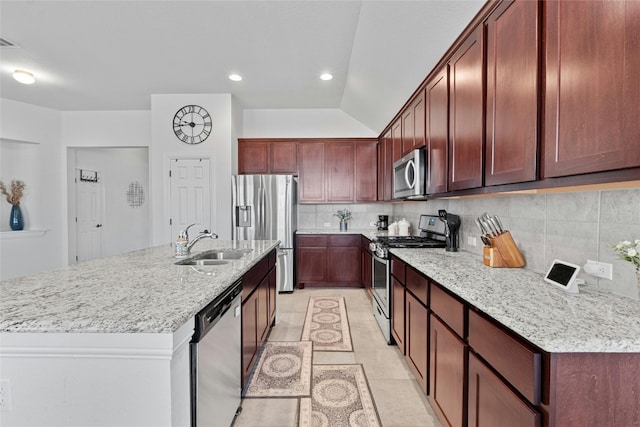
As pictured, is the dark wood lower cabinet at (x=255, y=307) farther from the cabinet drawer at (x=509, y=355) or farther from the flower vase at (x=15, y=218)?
the flower vase at (x=15, y=218)

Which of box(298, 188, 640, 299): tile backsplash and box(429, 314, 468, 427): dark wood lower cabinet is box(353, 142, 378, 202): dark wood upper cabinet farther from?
box(429, 314, 468, 427): dark wood lower cabinet

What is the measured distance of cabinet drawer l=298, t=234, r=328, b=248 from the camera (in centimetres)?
479

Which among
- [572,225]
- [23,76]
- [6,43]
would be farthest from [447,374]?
[23,76]

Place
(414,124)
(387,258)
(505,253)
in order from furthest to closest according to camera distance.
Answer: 1. (414,124)
2. (387,258)
3. (505,253)

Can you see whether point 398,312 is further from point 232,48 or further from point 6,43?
point 6,43

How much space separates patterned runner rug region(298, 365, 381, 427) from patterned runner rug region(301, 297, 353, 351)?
1.34 ft

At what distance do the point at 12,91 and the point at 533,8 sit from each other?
626 cm

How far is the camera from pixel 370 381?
228 centimetres

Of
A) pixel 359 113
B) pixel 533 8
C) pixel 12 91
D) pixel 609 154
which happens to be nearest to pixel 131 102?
pixel 12 91

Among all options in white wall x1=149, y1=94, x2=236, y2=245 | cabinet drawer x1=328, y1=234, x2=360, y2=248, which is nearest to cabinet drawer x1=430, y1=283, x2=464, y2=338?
cabinet drawer x1=328, y1=234, x2=360, y2=248

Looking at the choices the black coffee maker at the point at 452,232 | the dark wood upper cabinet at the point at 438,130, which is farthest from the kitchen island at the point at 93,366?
the black coffee maker at the point at 452,232

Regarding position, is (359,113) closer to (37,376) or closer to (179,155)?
(179,155)

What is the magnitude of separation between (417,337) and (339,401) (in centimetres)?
67

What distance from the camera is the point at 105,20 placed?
2811 mm
